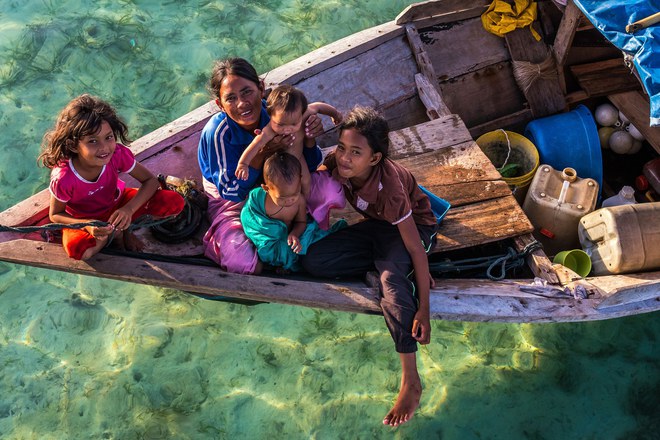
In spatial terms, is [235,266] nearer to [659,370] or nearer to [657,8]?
[657,8]

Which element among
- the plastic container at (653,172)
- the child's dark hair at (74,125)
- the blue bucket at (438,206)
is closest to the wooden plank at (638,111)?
the plastic container at (653,172)

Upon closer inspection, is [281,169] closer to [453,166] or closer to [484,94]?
[453,166]

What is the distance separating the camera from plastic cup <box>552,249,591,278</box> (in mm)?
3930

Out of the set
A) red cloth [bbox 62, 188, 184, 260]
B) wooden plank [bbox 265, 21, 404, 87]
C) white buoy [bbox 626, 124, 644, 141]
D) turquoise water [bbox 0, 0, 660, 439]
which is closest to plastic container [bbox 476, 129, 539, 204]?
white buoy [bbox 626, 124, 644, 141]

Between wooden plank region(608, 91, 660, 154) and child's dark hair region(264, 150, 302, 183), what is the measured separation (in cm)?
302

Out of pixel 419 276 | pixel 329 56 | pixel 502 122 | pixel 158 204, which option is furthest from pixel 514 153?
pixel 158 204

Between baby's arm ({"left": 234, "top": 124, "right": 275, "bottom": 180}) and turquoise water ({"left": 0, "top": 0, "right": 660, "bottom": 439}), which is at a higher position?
baby's arm ({"left": 234, "top": 124, "right": 275, "bottom": 180})

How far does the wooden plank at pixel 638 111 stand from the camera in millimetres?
4691

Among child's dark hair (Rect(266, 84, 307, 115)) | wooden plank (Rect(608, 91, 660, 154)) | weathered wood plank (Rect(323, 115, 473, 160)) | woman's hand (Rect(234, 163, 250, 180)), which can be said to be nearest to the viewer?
child's dark hair (Rect(266, 84, 307, 115))

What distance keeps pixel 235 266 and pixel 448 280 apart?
1235mm

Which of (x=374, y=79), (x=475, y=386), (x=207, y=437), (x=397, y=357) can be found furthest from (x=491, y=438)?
(x=374, y=79)

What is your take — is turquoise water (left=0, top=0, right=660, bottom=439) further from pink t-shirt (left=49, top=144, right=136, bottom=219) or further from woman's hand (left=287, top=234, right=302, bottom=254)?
pink t-shirt (left=49, top=144, right=136, bottom=219)

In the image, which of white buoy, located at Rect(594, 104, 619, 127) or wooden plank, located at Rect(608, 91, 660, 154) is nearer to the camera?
wooden plank, located at Rect(608, 91, 660, 154)

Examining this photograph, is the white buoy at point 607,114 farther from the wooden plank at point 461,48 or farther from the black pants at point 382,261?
the black pants at point 382,261
